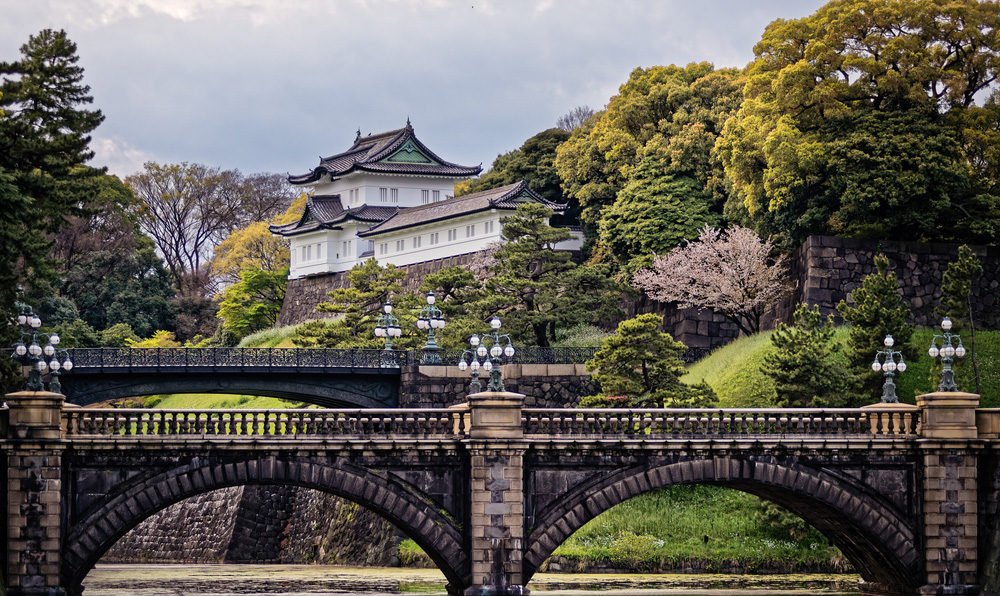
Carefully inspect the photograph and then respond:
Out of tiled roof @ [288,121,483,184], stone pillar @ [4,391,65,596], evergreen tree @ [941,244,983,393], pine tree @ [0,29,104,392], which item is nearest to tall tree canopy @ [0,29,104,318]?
pine tree @ [0,29,104,392]

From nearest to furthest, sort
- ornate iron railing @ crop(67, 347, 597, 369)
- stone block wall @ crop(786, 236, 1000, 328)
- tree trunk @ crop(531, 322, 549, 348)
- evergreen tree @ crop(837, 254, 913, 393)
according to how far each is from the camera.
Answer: evergreen tree @ crop(837, 254, 913, 393)
ornate iron railing @ crop(67, 347, 597, 369)
stone block wall @ crop(786, 236, 1000, 328)
tree trunk @ crop(531, 322, 549, 348)

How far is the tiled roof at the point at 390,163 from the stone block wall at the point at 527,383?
38418 millimetres

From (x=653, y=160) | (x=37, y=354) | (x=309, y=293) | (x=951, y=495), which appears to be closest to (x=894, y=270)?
(x=653, y=160)

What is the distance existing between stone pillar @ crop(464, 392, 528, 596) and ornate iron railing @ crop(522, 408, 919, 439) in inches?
42.0

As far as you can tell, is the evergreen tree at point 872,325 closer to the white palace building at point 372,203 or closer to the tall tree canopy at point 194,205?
the white palace building at point 372,203

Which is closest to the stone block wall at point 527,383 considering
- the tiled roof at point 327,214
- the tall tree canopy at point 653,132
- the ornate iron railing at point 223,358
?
the ornate iron railing at point 223,358

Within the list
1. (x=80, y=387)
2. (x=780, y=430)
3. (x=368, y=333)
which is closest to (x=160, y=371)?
(x=80, y=387)

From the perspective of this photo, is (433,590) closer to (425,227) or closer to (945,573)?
(945,573)

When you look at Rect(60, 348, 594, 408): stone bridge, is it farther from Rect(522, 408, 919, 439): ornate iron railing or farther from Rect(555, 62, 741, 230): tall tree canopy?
Rect(522, 408, 919, 439): ornate iron railing

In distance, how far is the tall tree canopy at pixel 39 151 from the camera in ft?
188

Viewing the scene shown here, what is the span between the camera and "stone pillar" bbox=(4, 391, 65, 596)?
155 ft

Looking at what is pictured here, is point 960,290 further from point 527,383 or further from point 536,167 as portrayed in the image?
point 536,167

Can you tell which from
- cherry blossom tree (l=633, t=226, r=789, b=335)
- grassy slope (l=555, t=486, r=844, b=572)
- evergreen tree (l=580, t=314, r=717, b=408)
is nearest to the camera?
grassy slope (l=555, t=486, r=844, b=572)

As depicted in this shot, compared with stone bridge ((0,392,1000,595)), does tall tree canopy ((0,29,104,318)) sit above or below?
above
